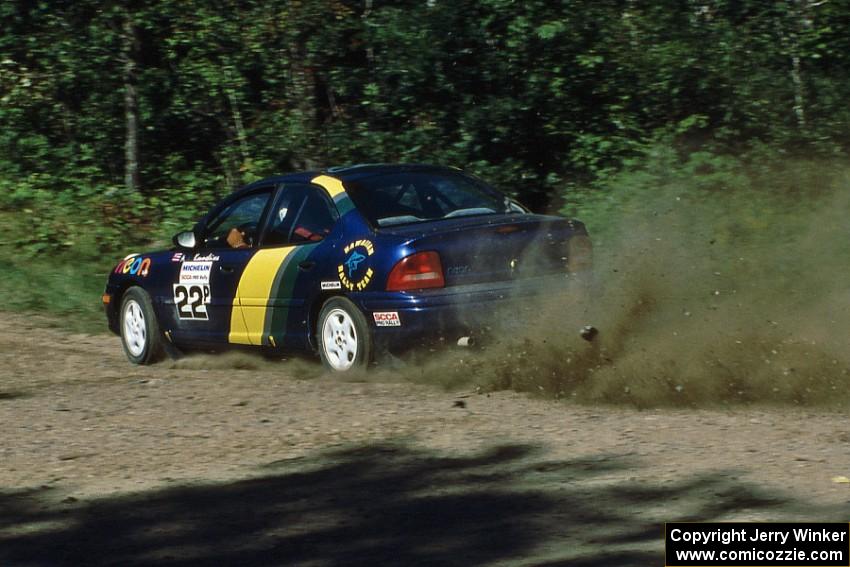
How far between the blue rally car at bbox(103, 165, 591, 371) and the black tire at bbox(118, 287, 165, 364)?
0.04 metres

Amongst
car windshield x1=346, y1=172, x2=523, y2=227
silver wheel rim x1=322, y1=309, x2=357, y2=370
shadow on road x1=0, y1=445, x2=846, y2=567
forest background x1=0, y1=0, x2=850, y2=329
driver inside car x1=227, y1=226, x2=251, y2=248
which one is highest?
forest background x1=0, y1=0, x2=850, y2=329

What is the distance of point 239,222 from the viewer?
10227 mm

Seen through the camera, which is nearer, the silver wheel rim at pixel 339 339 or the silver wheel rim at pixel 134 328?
the silver wheel rim at pixel 339 339

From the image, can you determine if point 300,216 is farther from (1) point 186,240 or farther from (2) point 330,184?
(1) point 186,240

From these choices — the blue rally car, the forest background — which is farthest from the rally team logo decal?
the forest background

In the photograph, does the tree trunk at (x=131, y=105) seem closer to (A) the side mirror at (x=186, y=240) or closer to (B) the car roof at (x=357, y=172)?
(A) the side mirror at (x=186, y=240)

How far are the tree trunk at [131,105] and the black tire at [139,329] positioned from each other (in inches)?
269

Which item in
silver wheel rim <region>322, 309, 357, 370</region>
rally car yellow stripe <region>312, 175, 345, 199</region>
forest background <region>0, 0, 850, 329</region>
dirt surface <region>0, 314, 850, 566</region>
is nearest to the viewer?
dirt surface <region>0, 314, 850, 566</region>

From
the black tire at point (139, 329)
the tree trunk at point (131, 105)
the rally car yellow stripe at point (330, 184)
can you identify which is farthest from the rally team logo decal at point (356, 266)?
the tree trunk at point (131, 105)

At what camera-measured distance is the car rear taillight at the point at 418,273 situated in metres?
8.63

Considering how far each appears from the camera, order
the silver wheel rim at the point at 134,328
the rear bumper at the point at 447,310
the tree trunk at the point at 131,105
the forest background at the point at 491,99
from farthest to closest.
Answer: the tree trunk at the point at 131,105 → the forest background at the point at 491,99 → the silver wheel rim at the point at 134,328 → the rear bumper at the point at 447,310

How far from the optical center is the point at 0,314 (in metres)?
13.5

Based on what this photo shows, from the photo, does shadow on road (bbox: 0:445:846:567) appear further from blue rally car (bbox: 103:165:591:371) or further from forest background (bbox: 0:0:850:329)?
forest background (bbox: 0:0:850:329)

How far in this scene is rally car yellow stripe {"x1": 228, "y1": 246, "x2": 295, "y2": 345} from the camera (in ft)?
31.4
